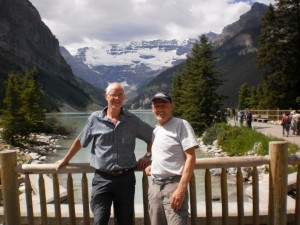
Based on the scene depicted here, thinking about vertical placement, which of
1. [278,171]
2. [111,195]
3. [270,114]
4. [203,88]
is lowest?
[270,114]

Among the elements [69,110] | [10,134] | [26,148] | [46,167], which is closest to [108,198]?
[46,167]

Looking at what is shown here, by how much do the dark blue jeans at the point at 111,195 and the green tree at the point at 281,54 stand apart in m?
36.8

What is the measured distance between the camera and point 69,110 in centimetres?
19338

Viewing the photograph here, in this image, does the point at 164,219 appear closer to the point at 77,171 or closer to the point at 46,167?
the point at 77,171

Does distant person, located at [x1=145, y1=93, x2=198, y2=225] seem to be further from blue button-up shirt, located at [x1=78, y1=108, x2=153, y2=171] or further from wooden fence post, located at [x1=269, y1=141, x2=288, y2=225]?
wooden fence post, located at [x1=269, y1=141, x2=288, y2=225]

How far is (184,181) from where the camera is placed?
14.2 ft

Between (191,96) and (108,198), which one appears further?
(191,96)

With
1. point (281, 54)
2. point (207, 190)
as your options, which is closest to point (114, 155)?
point (207, 190)

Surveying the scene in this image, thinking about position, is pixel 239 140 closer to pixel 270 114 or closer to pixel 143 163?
pixel 270 114

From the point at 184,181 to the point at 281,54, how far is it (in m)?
39.5

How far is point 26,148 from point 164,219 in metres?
31.5

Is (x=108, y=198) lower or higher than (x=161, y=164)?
lower

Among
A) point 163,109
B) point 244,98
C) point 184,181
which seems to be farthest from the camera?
point 244,98

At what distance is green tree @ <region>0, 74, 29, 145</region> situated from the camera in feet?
117
